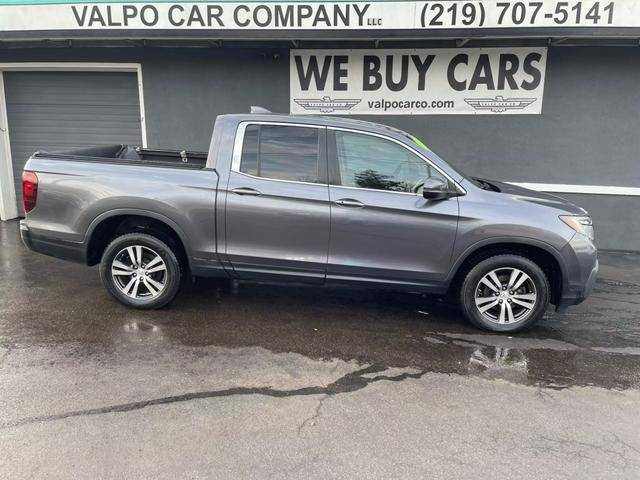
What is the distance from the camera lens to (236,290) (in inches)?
226

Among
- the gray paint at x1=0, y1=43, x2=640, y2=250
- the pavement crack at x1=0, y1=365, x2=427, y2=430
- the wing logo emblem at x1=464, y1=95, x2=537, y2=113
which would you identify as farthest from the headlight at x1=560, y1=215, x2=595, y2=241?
the wing logo emblem at x1=464, y1=95, x2=537, y2=113

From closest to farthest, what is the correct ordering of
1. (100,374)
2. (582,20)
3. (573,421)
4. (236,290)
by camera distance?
1. (573,421)
2. (100,374)
3. (236,290)
4. (582,20)

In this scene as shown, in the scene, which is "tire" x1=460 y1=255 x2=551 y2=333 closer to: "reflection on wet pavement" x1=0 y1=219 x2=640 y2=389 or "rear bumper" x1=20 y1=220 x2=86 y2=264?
"reflection on wet pavement" x1=0 y1=219 x2=640 y2=389

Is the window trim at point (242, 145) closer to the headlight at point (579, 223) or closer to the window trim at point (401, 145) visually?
the window trim at point (401, 145)

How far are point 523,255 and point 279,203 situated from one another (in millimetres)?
2314

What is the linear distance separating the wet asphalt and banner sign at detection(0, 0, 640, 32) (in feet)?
12.7

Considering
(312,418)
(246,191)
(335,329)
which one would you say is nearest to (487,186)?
(335,329)

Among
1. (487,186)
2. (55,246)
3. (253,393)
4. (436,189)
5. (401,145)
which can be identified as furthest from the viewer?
(487,186)

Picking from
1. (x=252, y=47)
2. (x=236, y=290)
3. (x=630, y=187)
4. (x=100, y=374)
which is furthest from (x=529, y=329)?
(x=252, y=47)

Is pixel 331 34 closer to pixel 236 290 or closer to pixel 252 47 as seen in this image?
pixel 252 47

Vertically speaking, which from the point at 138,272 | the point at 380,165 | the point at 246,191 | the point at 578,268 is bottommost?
the point at 138,272

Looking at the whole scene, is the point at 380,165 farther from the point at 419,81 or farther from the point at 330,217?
the point at 419,81

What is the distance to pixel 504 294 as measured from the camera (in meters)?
4.64

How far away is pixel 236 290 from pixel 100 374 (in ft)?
7.08
